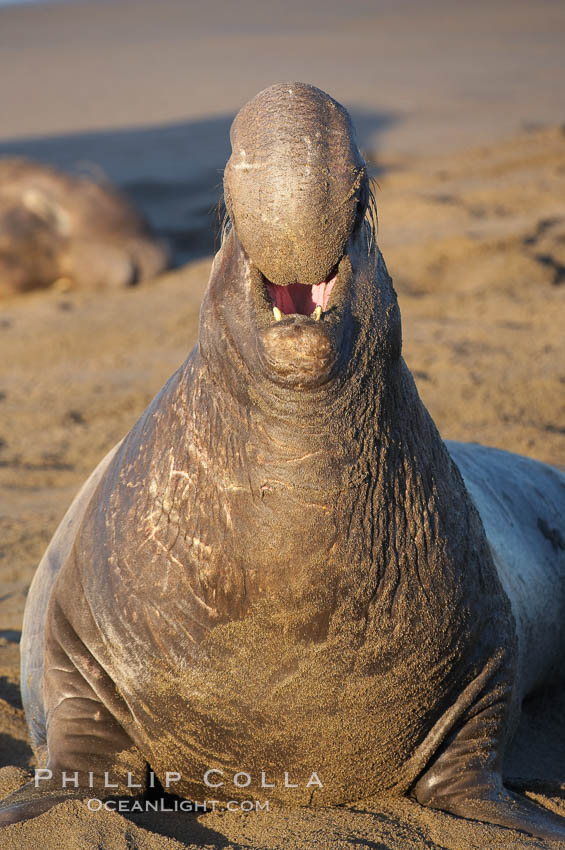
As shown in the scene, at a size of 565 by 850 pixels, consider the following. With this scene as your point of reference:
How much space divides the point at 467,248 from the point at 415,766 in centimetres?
706

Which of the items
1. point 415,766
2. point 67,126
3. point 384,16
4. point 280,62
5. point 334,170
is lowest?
point 415,766

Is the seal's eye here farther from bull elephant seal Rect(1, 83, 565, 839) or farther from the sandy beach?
the sandy beach

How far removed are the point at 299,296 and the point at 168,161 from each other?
1403cm

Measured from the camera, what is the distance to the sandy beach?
2756mm

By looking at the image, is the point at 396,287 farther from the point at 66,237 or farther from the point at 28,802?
the point at 28,802

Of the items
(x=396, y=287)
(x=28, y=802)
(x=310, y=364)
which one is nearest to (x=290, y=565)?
(x=310, y=364)

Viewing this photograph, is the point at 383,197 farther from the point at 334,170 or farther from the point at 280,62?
the point at 280,62

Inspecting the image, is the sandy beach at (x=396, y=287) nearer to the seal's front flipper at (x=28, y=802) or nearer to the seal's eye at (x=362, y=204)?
the seal's front flipper at (x=28, y=802)

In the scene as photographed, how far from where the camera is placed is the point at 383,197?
1135cm

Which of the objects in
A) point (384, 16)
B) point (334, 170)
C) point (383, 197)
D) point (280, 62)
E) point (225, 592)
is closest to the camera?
A: point (334, 170)

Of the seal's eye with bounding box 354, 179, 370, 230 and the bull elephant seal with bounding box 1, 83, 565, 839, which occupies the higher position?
the seal's eye with bounding box 354, 179, 370, 230

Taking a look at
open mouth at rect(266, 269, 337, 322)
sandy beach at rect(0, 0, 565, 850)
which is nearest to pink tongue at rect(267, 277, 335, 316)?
open mouth at rect(266, 269, 337, 322)

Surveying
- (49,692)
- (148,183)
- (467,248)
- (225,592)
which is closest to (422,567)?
(225,592)

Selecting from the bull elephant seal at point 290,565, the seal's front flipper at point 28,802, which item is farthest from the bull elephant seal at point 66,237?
the seal's front flipper at point 28,802
